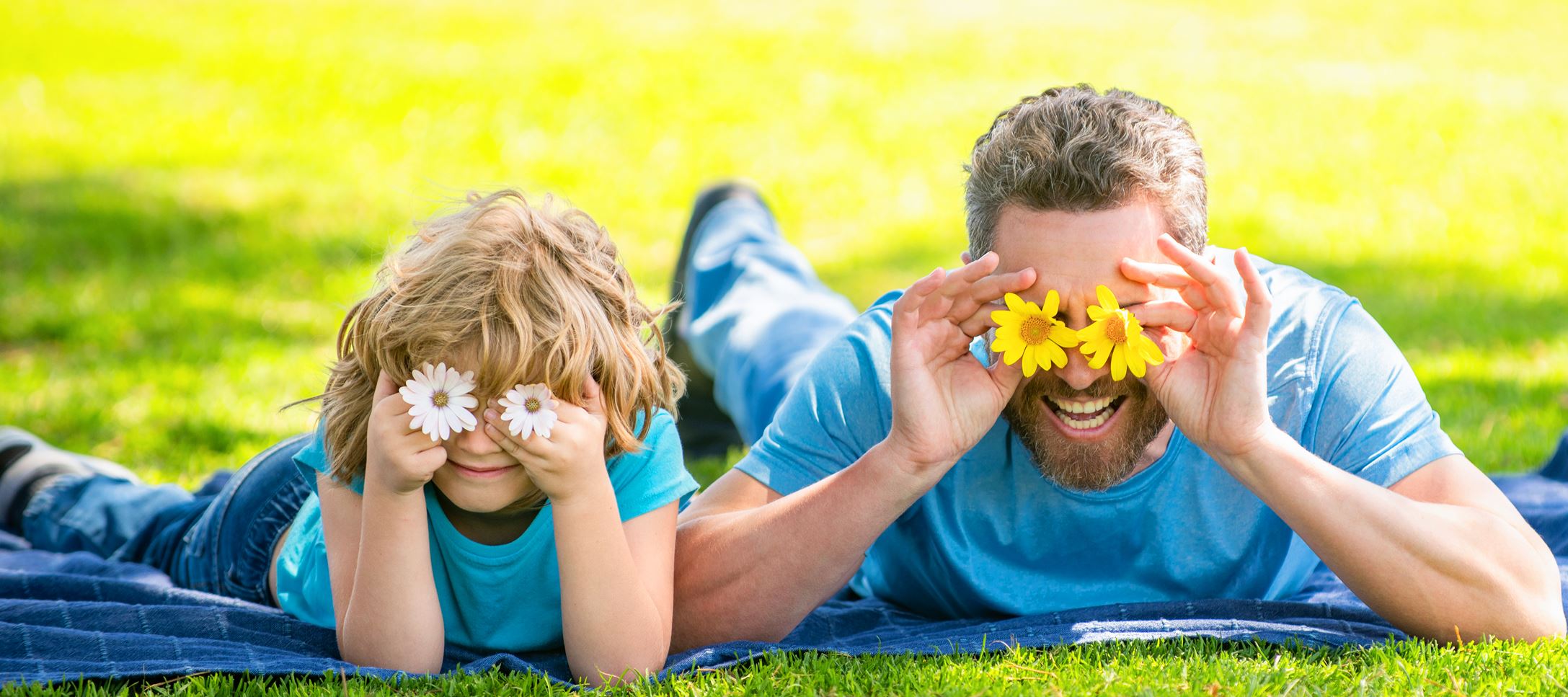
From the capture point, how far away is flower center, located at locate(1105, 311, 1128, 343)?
120 inches

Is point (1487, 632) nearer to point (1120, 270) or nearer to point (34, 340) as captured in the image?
point (1120, 270)

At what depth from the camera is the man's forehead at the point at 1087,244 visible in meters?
3.11

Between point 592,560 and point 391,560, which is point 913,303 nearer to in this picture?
point 592,560

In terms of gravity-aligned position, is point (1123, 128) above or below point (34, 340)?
above

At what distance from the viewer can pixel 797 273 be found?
228 inches

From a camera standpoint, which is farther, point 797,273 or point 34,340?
point 34,340

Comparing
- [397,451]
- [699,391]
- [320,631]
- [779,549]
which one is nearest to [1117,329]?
[779,549]

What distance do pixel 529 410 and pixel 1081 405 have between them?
1.27 meters

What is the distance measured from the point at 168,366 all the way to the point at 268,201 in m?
3.63

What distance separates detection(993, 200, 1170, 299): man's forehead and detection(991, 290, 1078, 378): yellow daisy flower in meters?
0.09

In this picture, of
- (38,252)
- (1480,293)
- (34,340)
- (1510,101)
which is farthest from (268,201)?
(1510,101)

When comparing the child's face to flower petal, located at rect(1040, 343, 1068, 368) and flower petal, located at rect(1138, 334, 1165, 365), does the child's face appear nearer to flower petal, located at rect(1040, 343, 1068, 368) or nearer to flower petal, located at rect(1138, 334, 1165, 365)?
flower petal, located at rect(1040, 343, 1068, 368)

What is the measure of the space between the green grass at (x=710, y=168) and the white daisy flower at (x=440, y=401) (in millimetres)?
610

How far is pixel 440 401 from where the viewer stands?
2893mm
